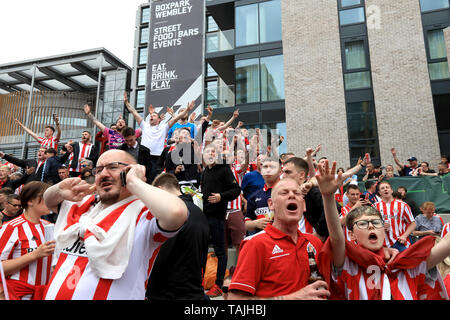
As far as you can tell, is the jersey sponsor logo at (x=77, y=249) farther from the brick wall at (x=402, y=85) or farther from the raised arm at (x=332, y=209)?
the brick wall at (x=402, y=85)

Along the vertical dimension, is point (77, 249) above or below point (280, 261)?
above

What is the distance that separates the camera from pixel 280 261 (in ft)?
7.63

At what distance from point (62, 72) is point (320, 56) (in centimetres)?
2423

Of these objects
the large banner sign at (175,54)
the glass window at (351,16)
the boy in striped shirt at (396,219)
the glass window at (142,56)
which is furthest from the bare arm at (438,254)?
the glass window at (142,56)

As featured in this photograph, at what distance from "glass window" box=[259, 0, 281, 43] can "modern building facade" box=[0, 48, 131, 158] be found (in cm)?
1478

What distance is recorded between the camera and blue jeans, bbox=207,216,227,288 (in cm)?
478

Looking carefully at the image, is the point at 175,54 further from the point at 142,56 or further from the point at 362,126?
the point at 362,126

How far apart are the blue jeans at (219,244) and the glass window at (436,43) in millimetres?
16047

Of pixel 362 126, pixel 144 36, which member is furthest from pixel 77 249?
pixel 144 36

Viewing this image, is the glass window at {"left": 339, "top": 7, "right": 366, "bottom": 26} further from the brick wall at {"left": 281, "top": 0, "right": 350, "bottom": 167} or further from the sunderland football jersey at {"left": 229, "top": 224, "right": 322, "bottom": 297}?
the sunderland football jersey at {"left": 229, "top": 224, "right": 322, "bottom": 297}

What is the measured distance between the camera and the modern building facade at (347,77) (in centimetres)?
1532

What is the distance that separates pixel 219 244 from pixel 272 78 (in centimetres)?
1517

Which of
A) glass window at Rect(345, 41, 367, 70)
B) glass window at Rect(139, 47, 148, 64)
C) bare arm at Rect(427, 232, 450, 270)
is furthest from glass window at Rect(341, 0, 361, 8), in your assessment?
glass window at Rect(139, 47, 148, 64)
